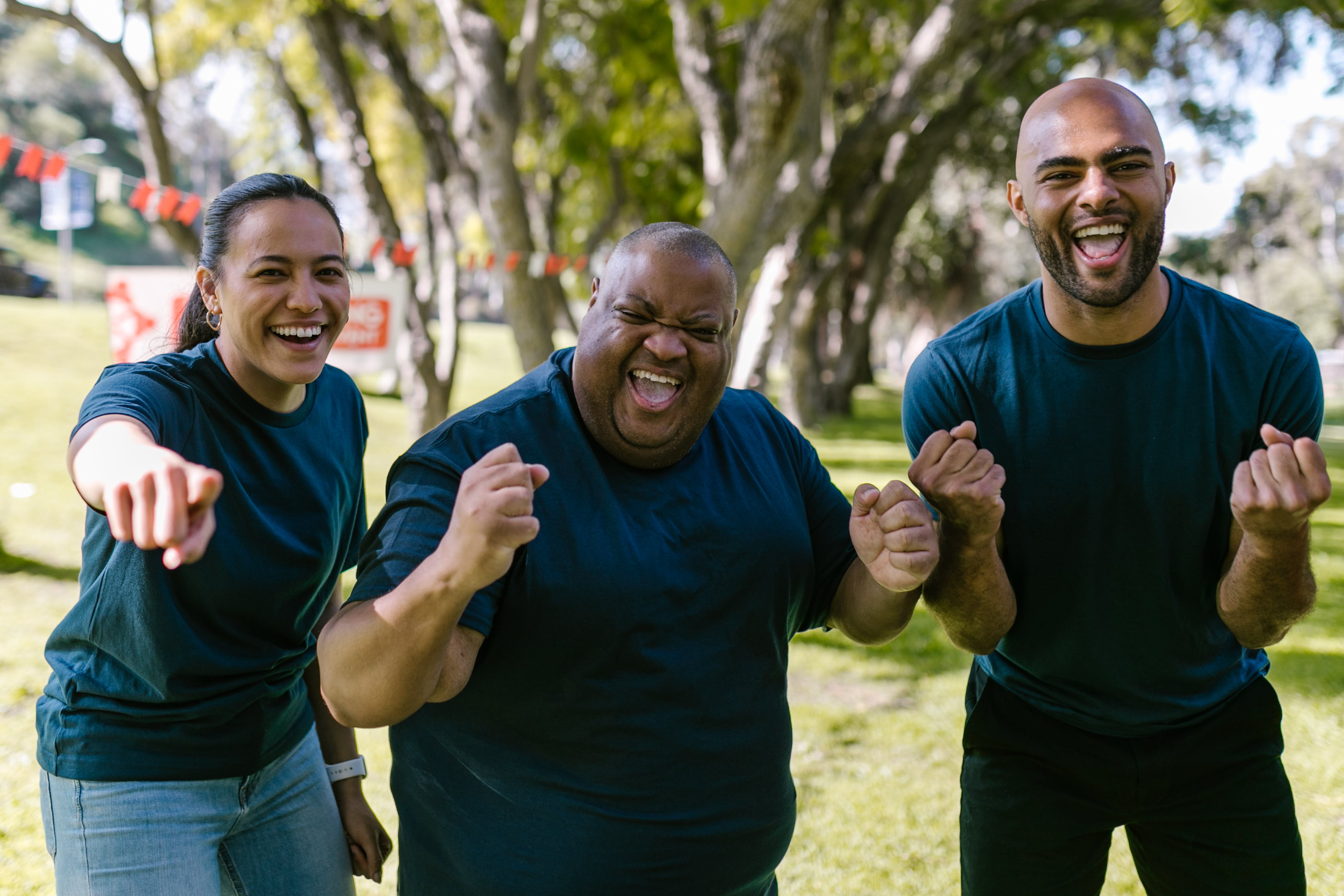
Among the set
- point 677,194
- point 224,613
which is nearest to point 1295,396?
point 224,613

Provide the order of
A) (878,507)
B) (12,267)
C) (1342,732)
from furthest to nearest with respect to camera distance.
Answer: (12,267) < (1342,732) < (878,507)

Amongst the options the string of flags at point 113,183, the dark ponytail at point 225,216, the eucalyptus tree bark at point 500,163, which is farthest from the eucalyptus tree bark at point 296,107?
the dark ponytail at point 225,216

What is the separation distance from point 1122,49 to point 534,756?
17.4 m

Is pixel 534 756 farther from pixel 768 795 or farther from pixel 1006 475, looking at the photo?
pixel 1006 475

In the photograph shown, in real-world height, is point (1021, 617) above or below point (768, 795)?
above

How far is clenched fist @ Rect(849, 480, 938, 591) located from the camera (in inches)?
82.6

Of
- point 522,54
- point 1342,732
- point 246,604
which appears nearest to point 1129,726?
point 246,604

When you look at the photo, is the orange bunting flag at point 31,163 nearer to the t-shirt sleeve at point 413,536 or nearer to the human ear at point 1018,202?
the t-shirt sleeve at point 413,536

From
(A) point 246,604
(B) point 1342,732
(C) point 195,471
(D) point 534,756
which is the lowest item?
(B) point 1342,732

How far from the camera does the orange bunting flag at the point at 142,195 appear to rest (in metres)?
9.37

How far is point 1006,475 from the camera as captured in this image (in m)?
2.40

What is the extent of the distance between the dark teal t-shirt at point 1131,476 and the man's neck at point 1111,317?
0.8 inches

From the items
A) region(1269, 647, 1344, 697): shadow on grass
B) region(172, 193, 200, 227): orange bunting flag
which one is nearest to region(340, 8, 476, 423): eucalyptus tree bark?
region(172, 193, 200, 227): orange bunting flag

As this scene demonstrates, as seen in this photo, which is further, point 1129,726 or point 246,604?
point 1129,726
